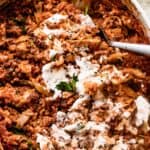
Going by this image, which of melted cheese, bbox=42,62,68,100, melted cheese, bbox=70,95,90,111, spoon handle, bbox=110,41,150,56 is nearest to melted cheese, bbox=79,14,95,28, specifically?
spoon handle, bbox=110,41,150,56

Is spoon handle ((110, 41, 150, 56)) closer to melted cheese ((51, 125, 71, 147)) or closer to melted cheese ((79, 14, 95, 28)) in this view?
melted cheese ((79, 14, 95, 28))

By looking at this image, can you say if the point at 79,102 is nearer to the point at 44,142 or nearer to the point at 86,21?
the point at 44,142

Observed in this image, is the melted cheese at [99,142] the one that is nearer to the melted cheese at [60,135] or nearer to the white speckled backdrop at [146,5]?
the melted cheese at [60,135]

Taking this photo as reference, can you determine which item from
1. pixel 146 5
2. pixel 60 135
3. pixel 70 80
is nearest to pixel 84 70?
pixel 70 80

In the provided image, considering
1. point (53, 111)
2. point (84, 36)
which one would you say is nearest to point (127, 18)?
point (84, 36)

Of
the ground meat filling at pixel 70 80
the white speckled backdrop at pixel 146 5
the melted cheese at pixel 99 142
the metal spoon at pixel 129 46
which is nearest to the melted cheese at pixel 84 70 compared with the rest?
the ground meat filling at pixel 70 80

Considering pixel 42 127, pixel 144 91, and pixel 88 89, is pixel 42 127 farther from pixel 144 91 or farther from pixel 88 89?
pixel 144 91

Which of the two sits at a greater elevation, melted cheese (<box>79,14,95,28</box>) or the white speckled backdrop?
melted cheese (<box>79,14,95,28</box>)
